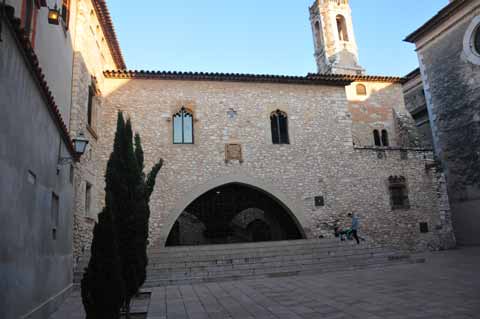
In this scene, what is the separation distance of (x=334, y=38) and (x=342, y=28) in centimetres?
194

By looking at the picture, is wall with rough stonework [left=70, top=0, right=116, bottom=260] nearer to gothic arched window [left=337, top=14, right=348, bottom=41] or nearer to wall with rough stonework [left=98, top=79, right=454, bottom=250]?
wall with rough stonework [left=98, top=79, right=454, bottom=250]

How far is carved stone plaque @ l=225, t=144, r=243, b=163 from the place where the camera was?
14.6 metres

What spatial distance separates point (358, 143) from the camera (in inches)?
719

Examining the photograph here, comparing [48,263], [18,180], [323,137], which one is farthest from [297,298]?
[323,137]

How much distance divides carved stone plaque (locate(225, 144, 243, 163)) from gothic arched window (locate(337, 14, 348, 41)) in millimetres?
16176

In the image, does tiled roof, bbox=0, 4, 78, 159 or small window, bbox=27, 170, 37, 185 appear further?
small window, bbox=27, 170, 37, 185

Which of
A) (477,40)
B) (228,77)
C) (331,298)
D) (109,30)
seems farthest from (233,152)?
(477,40)

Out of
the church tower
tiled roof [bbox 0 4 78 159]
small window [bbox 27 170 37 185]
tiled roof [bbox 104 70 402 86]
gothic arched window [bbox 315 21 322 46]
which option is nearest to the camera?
tiled roof [bbox 0 4 78 159]

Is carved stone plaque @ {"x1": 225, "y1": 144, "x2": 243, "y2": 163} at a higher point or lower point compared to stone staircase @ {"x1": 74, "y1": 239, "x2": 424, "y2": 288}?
higher

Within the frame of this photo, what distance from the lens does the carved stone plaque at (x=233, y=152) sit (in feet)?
47.9

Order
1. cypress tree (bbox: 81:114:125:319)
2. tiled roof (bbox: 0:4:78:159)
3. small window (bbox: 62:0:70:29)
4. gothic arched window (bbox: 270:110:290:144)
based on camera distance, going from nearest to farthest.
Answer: tiled roof (bbox: 0:4:78:159)
cypress tree (bbox: 81:114:125:319)
small window (bbox: 62:0:70:29)
gothic arched window (bbox: 270:110:290:144)

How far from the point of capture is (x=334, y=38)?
83.0 feet

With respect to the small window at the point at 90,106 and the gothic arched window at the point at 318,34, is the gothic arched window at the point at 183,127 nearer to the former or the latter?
the small window at the point at 90,106

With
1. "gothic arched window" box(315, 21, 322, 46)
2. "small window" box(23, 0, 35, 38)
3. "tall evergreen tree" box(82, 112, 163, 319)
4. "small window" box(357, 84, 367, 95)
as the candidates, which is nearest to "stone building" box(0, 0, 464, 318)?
"small window" box(357, 84, 367, 95)
